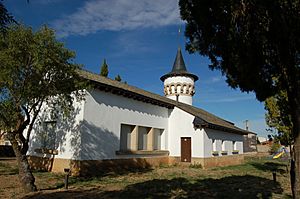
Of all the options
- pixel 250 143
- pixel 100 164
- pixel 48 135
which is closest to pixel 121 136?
pixel 100 164

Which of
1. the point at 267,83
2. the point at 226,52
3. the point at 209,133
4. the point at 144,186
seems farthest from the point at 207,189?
the point at 209,133

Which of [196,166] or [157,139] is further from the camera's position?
[157,139]

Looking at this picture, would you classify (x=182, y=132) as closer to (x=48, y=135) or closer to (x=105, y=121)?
(x=105, y=121)

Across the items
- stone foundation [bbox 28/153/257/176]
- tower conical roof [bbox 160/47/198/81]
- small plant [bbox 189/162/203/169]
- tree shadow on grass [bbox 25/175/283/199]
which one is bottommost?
small plant [bbox 189/162/203/169]

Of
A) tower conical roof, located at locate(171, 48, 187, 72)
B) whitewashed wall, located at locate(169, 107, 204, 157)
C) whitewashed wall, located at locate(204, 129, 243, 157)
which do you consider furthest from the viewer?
tower conical roof, located at locate(171, 48, 187, 72)

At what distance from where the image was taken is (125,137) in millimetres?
17312

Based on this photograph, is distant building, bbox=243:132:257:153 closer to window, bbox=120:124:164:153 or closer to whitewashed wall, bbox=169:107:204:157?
whitewashed wall, bbox=169:107:204:157

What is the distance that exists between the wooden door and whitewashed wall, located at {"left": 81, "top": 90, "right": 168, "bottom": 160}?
14.0 ft

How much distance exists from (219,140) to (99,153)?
1265 centimetres

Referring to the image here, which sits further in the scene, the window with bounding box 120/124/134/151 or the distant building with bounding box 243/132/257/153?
the distant building with bounding box 243/132/257/153

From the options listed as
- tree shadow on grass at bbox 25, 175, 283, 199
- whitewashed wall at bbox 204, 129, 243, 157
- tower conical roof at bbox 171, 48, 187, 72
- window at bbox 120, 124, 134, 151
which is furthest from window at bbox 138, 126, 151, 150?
tower conical roof at bbox 171, 48, 187, 72

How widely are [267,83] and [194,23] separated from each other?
2438mm

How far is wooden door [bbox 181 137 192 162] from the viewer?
21.0 metres

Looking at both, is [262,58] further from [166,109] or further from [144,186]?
[166,109]
